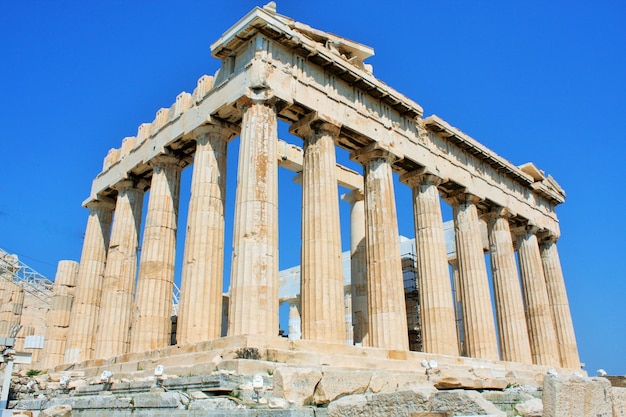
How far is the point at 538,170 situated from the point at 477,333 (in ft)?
41.8

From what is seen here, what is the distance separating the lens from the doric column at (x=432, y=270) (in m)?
22.1

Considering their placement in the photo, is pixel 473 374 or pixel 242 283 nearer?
pixel 242 283

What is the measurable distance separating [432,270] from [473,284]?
3442mm

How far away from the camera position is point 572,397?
23.3ft

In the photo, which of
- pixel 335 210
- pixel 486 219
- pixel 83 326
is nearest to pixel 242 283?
pixel 335 210

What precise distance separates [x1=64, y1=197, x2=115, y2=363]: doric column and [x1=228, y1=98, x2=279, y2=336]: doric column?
38.2 feet

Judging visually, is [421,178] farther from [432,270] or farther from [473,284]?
[473,284]

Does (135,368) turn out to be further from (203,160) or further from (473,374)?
(473,374)

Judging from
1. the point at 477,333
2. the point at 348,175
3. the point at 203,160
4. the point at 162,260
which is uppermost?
the point at 348,175

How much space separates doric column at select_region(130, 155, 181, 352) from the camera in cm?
1988

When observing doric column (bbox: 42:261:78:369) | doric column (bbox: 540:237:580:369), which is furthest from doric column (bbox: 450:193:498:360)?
doric column (bbox: 42:261:78:369)

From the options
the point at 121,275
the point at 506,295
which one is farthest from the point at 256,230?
the point at 506,295

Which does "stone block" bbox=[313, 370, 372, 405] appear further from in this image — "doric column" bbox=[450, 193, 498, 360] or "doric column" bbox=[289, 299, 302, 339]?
"doric column" bbox=[289, 299, 302, 339]

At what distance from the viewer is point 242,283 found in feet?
52.4
